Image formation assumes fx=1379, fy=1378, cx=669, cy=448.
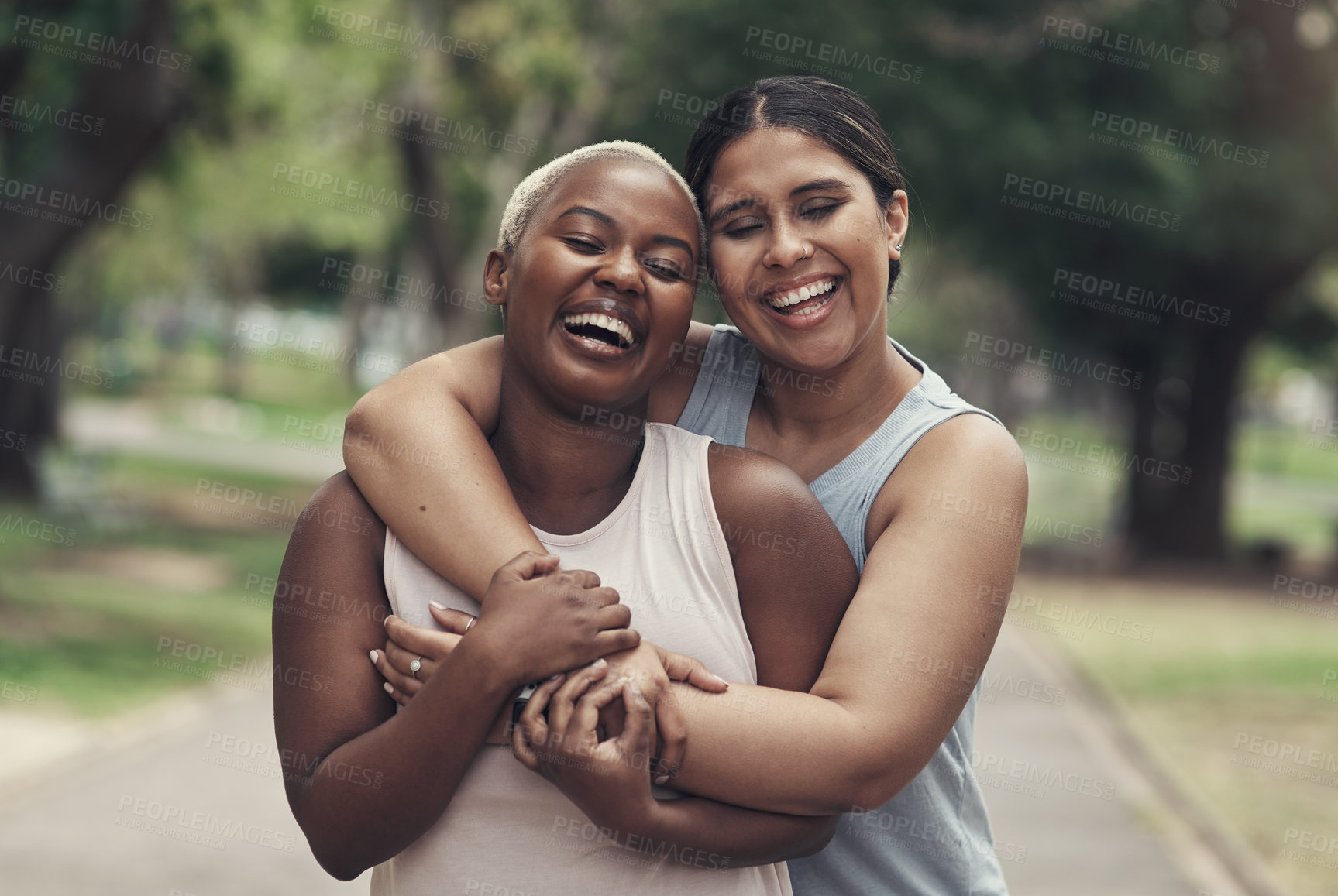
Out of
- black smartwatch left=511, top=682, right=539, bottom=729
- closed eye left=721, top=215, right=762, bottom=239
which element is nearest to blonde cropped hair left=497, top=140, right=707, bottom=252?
closed eye left=721, top=215, right=762, bottom=239

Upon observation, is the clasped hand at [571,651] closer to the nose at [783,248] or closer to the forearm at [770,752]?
the forearm at [770,752]

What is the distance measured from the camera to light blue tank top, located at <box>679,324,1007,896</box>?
2.33 metres

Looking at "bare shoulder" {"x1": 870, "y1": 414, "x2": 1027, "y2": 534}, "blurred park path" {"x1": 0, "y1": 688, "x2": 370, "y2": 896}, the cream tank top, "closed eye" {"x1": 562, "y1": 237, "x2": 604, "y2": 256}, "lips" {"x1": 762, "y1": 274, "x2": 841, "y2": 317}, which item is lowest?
"blurred park path" {"x1": 0, "y1": 688, "x2": 370, "y2": 896}

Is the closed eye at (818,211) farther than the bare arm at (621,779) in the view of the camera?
Yes

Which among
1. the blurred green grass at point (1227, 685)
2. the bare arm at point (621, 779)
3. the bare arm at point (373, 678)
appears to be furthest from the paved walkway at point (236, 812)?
the bare arm at point (621, 779)

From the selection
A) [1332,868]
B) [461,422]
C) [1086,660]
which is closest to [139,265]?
[1086,660]

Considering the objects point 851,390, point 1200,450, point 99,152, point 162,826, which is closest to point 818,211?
point 851,390

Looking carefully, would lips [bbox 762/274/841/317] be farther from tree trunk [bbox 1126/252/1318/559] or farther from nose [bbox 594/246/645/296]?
tree trunk [bbox 1126/252/1318/559]

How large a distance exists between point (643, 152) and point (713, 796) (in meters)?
1.03

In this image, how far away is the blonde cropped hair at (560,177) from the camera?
7.35 feet

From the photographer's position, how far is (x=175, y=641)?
34.6 feet

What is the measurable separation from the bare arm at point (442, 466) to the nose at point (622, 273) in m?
0.33

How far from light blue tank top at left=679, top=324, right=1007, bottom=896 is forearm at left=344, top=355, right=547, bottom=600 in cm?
46

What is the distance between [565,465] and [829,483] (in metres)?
0.46
